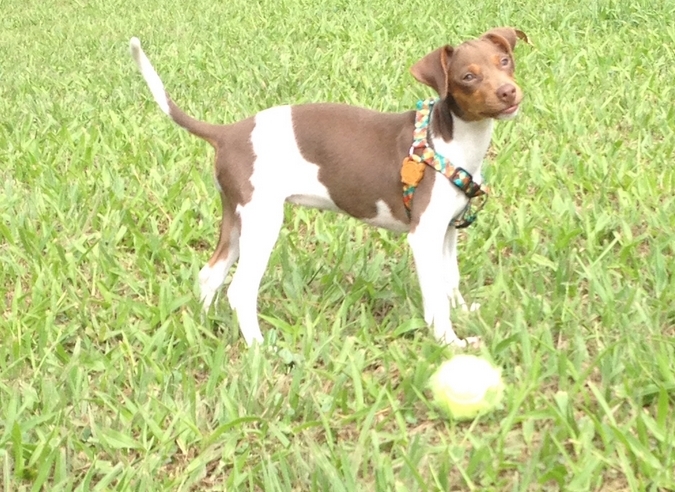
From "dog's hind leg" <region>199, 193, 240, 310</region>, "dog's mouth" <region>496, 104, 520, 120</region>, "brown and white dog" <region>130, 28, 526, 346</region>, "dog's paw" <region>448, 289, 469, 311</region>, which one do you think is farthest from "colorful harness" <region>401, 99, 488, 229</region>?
"dog's hind leg" <region>199, 193, 240, 310</region>

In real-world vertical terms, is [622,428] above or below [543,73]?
above

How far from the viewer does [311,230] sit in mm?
4949

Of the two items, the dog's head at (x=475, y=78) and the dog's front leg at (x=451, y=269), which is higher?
the dog's head at (x=475, y=78)

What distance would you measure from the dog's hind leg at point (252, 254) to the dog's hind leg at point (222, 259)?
0.18 meters

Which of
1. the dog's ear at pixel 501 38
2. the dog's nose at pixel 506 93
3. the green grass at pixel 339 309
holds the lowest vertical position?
the green grass at pixel 339 309

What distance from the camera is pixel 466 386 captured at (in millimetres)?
3127

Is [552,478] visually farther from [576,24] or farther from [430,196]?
[576,24]

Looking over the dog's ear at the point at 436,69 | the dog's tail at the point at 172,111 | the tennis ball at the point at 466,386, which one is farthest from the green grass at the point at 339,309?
the dog's ear at the point at 436,69

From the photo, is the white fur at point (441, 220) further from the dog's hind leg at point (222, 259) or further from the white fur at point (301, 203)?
the dog's hind leg at point (222, 259)

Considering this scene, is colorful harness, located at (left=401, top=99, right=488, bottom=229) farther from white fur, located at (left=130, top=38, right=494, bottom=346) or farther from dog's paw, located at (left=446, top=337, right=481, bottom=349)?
dog's paw, located at (left=446, top=337, right=481, bottom=349)

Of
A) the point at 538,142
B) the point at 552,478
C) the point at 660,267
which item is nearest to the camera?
the point at 552,478

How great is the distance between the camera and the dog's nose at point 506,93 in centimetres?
320

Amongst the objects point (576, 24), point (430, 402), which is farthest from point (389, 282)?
point (576, 24)

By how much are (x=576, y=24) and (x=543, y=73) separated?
1.52 m
